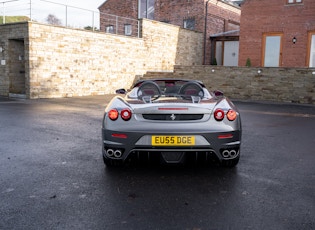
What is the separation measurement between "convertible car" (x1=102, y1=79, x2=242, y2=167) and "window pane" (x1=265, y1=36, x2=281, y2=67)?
1640cm

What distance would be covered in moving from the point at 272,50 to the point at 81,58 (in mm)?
11035

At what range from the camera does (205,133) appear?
12.1 feet

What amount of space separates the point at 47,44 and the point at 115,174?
12.1 metres

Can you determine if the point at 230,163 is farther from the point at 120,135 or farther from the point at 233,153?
the point at 120,135

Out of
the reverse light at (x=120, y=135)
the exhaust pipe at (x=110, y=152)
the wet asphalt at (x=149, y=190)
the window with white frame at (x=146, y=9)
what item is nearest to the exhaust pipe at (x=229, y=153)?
the wet asphalt at (x=149, y=190)

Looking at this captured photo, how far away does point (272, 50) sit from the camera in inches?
750

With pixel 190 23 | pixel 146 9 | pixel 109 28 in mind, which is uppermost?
pixel 146 9

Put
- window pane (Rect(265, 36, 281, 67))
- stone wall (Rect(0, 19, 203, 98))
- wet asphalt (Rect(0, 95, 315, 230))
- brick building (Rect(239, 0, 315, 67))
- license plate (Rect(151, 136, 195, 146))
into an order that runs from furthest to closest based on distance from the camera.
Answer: window pane (Rect(265, 36, 281, 67)) < brick building (Rect(239, 0, 315, 67)) < stone wall (Rect(0, 19, 203, 98)) < license plate (Rect(151, 136, 195, 146)) < wet asphalt (Rect(0, 95, 315, 230))

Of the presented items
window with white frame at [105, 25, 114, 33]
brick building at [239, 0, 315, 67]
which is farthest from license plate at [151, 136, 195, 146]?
window with white frame at [105, 25, 114, 33]

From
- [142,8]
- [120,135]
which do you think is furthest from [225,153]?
[142,8]

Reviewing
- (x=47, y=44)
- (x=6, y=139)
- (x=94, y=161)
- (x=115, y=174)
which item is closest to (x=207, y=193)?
(x=115, y=174)

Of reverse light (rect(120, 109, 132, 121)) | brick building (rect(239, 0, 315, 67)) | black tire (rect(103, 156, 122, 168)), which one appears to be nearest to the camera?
reverse light (rect(120, 109, 132, 121))

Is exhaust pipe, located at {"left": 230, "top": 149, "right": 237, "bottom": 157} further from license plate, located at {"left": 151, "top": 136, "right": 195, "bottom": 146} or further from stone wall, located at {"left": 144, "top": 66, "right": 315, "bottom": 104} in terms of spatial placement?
stone wall, located at {"left": 144, "top": 66, "right": 315, "bottom": 104}

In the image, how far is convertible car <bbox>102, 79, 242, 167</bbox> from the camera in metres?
3.68
